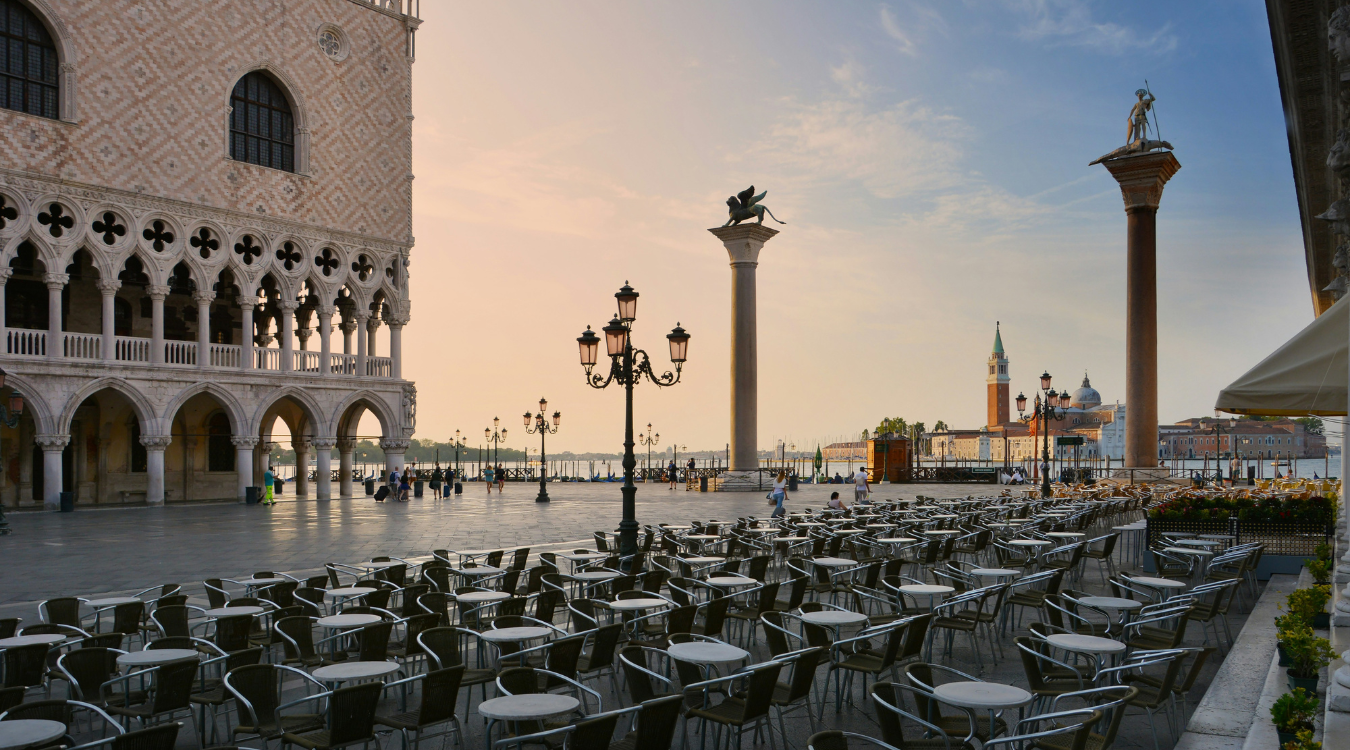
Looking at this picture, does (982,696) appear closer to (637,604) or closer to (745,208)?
(637,604)

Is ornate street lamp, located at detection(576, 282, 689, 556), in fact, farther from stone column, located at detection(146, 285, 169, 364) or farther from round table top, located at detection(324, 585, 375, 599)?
stone column, located at detection(146, 285, 169, 364)

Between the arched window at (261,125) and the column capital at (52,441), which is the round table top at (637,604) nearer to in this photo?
the column capital at (52,441)

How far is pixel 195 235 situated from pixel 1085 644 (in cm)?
3008

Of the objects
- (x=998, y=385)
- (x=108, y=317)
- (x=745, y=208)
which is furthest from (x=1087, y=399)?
(x=108, y=317)

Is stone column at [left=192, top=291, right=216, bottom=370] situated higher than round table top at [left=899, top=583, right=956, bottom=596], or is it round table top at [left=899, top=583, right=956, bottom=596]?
stone column at [left=192, top=291, right=216, bottom=370]

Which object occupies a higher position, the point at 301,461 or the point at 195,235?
the point at 195,235

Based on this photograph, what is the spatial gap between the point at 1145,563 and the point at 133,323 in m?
31.4

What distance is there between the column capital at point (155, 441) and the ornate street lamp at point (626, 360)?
65.4ft

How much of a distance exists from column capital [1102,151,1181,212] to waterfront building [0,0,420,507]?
24.5 metres

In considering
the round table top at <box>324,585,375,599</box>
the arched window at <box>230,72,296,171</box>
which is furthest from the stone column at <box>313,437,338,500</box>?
the round table top at <box>324,585,375,599</box>

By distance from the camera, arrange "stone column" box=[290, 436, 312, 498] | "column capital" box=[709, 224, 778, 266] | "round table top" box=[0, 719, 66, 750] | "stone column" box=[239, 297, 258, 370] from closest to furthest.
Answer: "round table top" box=[0, 719, 66, 750]
"stone column" box=[239, 297, 258, 370]
"column capital" box=[709, 224, 778, 266]
"stone column" box=[290, 436, 312, 498]

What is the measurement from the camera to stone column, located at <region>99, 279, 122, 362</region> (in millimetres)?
27203

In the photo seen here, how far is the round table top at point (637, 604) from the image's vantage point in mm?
7250

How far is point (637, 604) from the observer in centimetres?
730
